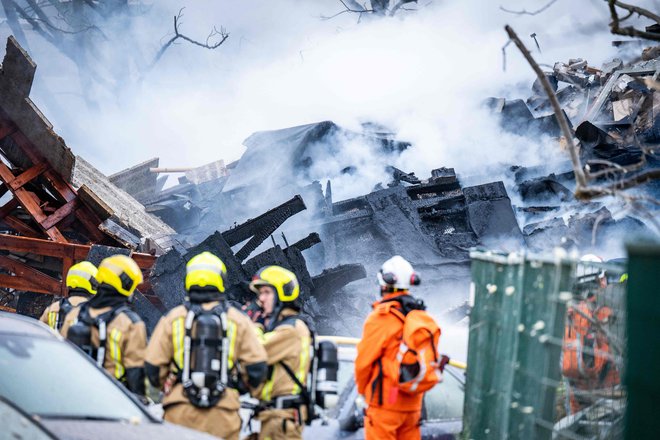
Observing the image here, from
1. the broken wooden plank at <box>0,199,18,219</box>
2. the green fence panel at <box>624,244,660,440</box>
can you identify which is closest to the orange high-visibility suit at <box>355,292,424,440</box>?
the green fence panel at <box>624,244,660,440</box>

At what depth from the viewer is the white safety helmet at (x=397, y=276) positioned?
4938mm

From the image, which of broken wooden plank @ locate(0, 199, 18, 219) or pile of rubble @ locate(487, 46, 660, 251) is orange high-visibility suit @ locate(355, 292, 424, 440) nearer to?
pile of rubble @ locate(487, 46, 660, 251)

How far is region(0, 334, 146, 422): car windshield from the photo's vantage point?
11.7 ft

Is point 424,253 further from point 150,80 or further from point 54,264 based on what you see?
point 150,80

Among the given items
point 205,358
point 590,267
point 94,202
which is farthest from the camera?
point 94,202

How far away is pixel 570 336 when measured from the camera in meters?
3.90

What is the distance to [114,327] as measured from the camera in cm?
495

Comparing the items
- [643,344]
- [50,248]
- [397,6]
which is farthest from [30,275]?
[397,6]

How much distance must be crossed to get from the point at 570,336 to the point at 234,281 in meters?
6.97

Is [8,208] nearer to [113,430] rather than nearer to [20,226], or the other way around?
[20,226]

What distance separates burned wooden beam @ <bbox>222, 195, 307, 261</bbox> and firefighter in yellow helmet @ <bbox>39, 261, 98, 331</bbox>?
4209mm

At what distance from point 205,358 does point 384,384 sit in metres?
1.28

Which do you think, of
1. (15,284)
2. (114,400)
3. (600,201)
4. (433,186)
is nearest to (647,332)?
(114,400)

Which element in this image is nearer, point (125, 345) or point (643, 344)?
point (643, 344)
